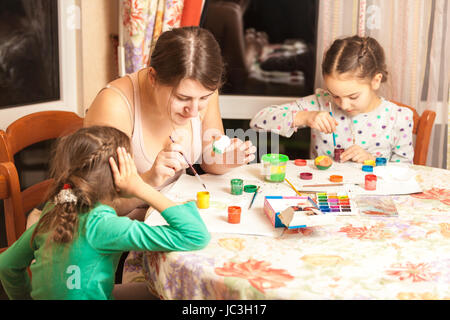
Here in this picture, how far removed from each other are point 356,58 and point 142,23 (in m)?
1.01

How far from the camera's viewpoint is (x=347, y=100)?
2023mm

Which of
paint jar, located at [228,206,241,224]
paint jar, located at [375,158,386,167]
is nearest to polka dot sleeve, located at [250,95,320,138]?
paint jar, located at [375,158,386,167]

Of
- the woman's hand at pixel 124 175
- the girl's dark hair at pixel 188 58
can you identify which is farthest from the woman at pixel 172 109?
the woman's hand at pixel 124 175

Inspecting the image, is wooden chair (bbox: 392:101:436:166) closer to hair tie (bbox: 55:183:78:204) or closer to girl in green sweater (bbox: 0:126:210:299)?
girl in green sweater (bbox: 0:126:210:299)

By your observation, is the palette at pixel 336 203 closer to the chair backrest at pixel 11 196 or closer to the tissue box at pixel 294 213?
the tissue box at pixel 294 213

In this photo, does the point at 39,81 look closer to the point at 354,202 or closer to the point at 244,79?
the point at 244,79

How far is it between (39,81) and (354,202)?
5.44 ft

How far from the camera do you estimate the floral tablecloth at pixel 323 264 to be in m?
1.01

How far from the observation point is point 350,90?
1996 millimetres

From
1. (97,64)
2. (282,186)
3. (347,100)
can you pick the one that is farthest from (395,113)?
(97,64)

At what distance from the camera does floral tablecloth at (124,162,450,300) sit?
1.01 m

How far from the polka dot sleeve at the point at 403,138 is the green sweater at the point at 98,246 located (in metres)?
1.21

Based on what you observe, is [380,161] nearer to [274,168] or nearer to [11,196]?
[274,168]

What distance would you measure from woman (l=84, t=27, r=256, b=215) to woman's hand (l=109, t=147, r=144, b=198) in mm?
237
